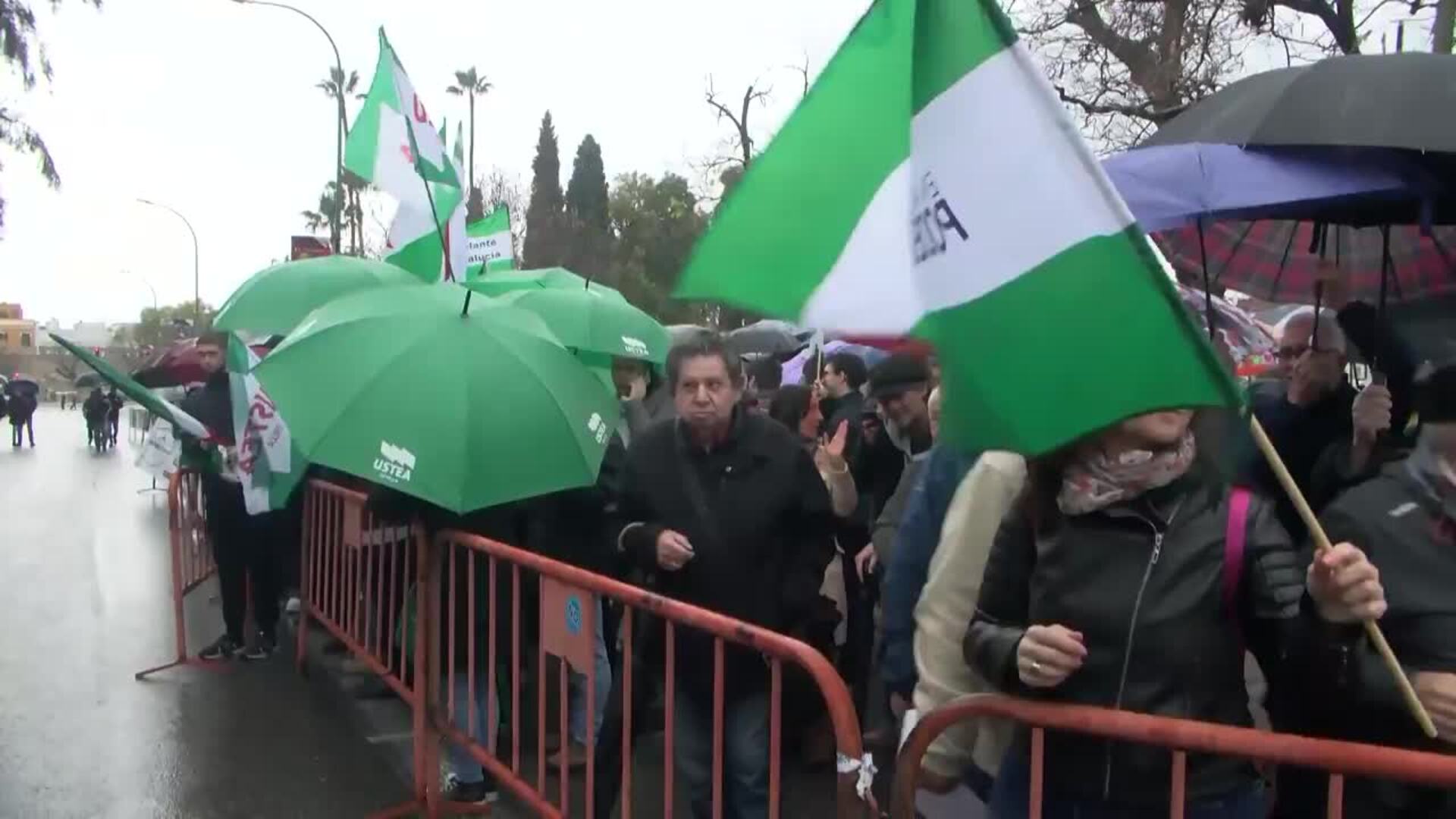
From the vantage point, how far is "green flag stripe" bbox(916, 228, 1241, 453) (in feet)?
6.47

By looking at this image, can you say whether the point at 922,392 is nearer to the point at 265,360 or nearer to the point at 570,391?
the point at 570,391

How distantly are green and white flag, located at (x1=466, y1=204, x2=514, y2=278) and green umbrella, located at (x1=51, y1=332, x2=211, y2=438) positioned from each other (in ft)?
13.3

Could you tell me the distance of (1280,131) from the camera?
3619mm

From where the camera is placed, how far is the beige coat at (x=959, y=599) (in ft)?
8.93

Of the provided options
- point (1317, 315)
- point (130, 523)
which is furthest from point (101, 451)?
point (1317, 315)

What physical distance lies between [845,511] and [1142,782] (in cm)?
215

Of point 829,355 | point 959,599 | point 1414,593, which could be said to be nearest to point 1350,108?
point 1414,593

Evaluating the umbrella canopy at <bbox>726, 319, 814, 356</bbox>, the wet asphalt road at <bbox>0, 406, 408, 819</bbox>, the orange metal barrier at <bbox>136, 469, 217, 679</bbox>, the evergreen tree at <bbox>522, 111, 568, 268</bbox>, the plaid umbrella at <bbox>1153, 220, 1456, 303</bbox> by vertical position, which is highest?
the evergreen tree at <bbox>522, 111, 568, 268</bbox>

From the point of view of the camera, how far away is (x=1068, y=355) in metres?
2.06

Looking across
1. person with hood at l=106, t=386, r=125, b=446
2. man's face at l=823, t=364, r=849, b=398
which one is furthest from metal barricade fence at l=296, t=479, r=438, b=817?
person with hood at l=106, t=386, r=125, b=446

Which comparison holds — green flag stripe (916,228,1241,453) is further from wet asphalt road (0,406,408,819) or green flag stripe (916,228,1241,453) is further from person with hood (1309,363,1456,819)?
wet asphalt road (0,406,408,819)

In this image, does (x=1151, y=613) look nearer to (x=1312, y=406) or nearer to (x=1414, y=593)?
(x=1414, y=593)

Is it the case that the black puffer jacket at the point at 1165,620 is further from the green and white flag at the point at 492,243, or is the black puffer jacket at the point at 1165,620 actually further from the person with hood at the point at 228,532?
the green and white flag at the point at 492,243

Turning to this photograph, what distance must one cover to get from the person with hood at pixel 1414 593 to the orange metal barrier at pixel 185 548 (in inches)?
259
